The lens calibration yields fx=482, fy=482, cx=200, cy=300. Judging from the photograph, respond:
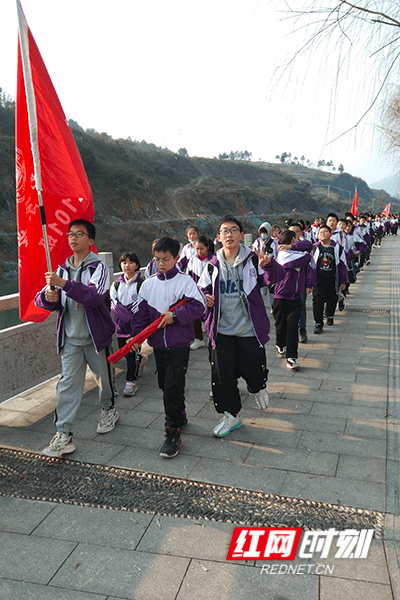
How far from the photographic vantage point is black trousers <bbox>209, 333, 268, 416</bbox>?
4090 mm

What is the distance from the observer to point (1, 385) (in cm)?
459

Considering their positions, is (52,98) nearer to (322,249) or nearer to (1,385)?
(1,385)

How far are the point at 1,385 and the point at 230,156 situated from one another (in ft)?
523

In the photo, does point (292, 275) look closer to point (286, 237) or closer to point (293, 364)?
point (286, 237)

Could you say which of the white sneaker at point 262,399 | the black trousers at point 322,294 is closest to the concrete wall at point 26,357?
the white sneaker at point 262,399

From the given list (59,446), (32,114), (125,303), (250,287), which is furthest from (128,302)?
(32,114)

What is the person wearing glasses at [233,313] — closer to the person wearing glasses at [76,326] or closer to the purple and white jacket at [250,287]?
the purple and white jacket at [250,287]

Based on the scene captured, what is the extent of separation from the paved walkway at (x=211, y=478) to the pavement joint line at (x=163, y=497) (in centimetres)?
7

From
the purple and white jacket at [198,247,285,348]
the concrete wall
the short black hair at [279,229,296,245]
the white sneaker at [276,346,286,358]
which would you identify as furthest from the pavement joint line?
the short black hair at [279,229,296,245]

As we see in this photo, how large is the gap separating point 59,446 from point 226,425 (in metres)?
1.38

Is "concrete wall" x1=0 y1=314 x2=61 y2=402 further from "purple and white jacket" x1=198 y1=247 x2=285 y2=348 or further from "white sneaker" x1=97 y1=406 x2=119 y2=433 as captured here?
"purple and white jacket" x1=198 y1=247 x2=285 y2=348

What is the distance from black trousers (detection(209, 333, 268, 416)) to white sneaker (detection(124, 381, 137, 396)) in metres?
1.35

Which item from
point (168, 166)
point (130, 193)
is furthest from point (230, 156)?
point (130, 193)

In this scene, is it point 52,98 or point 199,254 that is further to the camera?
point 199,254
